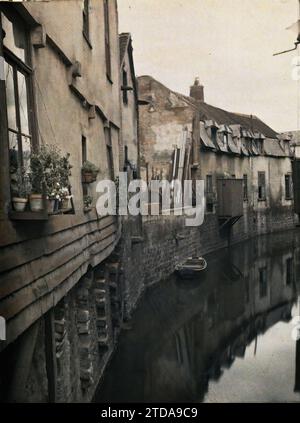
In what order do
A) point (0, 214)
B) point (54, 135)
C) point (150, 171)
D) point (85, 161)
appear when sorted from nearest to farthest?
point (0, 214) < point (54, 135) < point (85, 161) < point (150, 171)

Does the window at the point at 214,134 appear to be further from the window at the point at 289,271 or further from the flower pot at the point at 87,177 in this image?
the flower pot at the point at 87,177

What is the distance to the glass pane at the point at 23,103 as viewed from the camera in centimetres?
460

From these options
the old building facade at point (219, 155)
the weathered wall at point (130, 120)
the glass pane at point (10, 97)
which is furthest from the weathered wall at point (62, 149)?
the old building facade at point (219, 155)

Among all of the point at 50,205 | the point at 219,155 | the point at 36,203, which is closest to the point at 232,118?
the point at 219,155

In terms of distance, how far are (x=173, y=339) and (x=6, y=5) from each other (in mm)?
9781

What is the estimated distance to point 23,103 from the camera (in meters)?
4.68

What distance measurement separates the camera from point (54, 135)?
→ 18.7 feet

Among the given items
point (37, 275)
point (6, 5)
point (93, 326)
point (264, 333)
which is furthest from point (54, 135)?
point (264, 333)

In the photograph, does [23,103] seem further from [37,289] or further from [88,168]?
[88,168]

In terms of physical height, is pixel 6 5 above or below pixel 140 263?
above

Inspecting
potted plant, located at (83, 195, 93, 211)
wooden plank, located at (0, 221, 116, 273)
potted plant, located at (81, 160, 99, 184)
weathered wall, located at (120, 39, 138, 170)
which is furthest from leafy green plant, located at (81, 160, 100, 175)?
weathered wall, located at (120, 39, 138, 170)

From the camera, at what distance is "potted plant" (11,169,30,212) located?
12.6 feet

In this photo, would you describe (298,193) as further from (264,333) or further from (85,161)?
(85,161)

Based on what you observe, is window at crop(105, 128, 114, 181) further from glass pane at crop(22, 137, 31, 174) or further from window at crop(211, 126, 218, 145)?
window at crop(211, 126, 218, 145)
